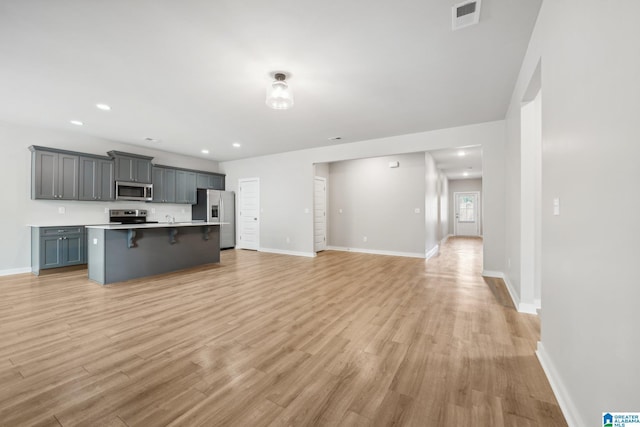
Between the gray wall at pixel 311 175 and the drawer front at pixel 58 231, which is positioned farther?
the drawer front at pixel 58 231

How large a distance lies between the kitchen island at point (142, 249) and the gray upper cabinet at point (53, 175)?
1.24 m

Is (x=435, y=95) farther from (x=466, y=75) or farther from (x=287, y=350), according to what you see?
(x=287, y=350)

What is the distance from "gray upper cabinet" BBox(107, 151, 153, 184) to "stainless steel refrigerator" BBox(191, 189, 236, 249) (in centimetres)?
151

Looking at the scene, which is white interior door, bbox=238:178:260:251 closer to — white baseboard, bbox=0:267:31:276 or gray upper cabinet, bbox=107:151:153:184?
gray upper cabinet, bbox=107:151:153:184

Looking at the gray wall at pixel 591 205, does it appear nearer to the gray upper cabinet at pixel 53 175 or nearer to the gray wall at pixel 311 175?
the gray wall at pixel 311 175

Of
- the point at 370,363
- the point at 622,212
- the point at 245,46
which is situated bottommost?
the point at 370,363

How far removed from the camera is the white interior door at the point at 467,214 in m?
12.1

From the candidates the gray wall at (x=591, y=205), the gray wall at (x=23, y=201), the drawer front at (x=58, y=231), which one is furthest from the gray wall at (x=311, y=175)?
the drawer front at (x=58, y=231)

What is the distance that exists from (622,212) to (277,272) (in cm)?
459

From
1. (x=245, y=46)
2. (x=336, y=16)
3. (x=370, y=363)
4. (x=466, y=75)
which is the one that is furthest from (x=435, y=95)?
(x=370, y=363)

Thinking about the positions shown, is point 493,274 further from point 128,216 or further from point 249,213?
point 128,216

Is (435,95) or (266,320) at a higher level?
(435,95)

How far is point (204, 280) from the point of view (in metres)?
4.41

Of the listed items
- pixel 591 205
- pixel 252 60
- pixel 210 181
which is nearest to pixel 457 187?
pixel 210 181
